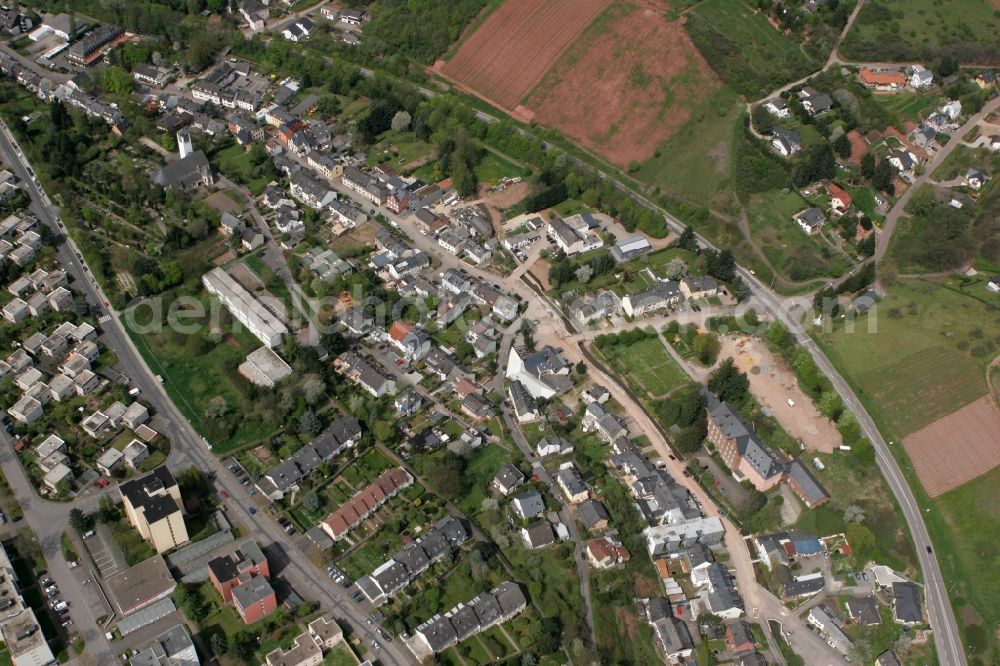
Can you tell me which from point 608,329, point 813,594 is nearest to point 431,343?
point 608,329

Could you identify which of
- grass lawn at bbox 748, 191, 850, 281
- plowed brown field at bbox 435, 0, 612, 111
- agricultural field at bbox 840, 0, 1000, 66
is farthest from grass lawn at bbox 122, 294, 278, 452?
agricultural field at bbox 840, 0, 1000, 66

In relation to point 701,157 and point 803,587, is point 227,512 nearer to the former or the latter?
point 803,587

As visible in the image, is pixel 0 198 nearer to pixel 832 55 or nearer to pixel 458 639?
pixel 458 639

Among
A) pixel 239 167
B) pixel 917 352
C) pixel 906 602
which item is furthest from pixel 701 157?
pixel 906 602

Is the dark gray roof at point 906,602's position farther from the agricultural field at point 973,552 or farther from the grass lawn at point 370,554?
the grass lawn at point 370,554

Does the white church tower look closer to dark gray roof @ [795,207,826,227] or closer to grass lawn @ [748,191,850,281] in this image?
grass lawn @ [748,191,850,281]
